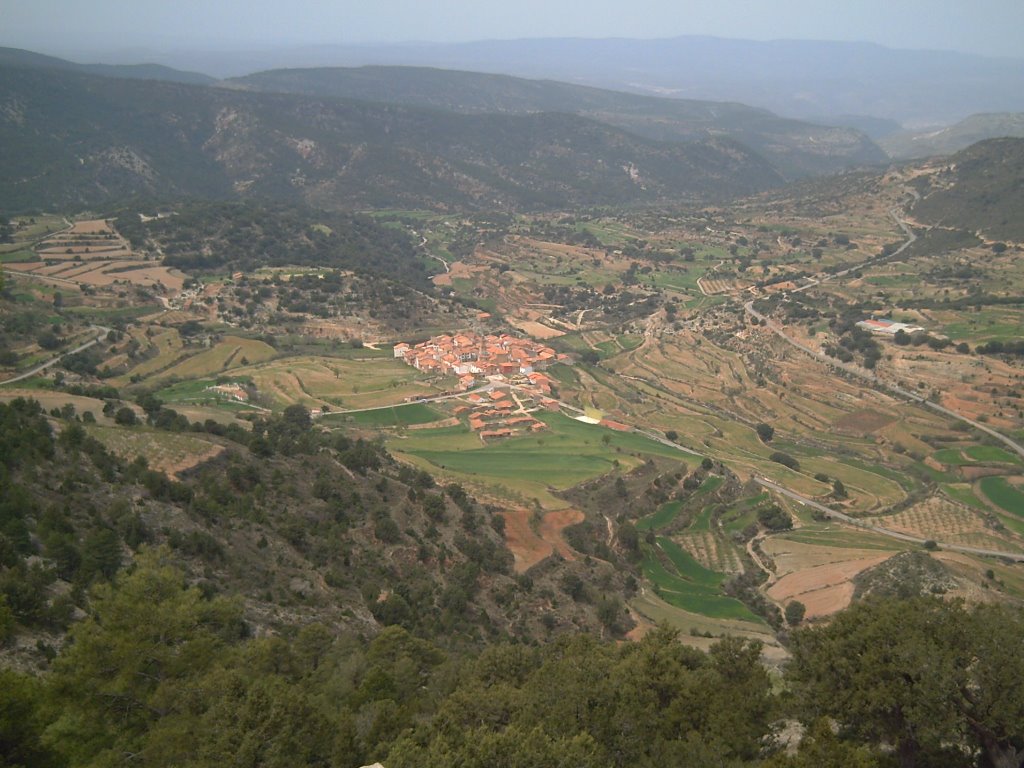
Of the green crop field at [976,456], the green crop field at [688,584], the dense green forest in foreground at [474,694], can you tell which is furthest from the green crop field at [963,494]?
the dense green forest in foreground at [474,694]

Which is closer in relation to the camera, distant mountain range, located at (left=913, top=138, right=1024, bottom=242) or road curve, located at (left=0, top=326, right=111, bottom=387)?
road curve, located at (left=0, top=326, right=111, bottom=387)

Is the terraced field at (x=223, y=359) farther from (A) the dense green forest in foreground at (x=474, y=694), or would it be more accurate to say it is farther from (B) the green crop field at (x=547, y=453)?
(A) the dense green forest in foreground at (x=474, y=694)

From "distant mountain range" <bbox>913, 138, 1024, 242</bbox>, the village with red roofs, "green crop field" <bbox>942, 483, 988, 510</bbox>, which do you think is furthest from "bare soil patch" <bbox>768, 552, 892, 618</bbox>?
"distant mountain range" <bbox>913, 138, 1024, 242</bbox>

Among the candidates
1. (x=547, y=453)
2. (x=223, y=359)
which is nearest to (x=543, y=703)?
(x=547, y=453)

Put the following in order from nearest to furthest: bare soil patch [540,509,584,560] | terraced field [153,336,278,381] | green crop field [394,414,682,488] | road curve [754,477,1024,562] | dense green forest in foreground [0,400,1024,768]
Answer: dense green forest in foreground [0,400,1024,768], bare soil patch [540,509,584,560], road curve [754,477,1024,562], green crop field [394,414,682,488], terraced field [153,336,278,381]

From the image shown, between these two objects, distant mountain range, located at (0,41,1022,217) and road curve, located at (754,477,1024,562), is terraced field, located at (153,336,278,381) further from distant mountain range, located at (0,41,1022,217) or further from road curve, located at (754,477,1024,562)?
distant mountain range, located at (0,41,1022,217)

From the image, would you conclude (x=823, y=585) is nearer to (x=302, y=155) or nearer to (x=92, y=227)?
(x=92, y=227)

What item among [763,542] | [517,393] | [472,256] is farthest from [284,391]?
[472,256]

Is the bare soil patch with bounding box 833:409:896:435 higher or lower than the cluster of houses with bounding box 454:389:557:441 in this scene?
lower
